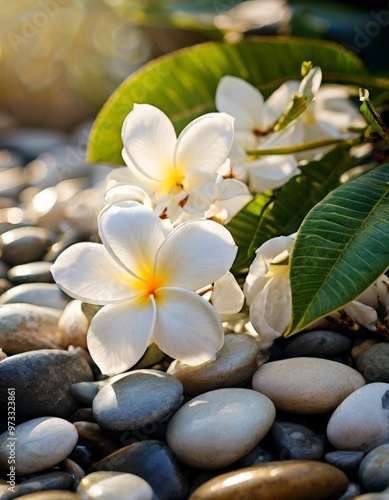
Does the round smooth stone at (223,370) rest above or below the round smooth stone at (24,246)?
below

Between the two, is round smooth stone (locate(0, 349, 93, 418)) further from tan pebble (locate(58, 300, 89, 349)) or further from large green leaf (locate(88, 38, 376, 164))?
large green leaf (locate(88, 38, 376, 164))

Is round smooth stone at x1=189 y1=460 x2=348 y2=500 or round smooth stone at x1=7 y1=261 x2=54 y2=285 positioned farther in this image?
round smooth stone at x1=7 y1=261 x2=54 y2=285

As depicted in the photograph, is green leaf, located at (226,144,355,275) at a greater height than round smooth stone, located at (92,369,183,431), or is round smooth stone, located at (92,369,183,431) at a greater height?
green leaf, located at (226,144,355,275)

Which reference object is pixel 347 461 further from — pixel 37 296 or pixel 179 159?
pixel 37 296

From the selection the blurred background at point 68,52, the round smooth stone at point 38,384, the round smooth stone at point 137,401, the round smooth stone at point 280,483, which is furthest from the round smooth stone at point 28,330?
the blurred background at point 68,52

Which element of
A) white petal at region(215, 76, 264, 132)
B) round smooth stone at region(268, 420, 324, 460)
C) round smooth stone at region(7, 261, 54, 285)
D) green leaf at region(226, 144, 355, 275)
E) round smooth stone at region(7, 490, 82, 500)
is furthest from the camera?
round smooth stone at region(7, 261, 54, 285)

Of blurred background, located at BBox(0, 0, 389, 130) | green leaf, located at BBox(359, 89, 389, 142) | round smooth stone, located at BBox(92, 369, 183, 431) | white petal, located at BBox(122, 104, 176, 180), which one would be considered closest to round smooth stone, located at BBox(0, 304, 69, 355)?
round smooth stone, located at BBox(92, 369, 183, 431)

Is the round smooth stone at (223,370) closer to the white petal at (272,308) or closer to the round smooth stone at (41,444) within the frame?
the white petal at (272,308)
